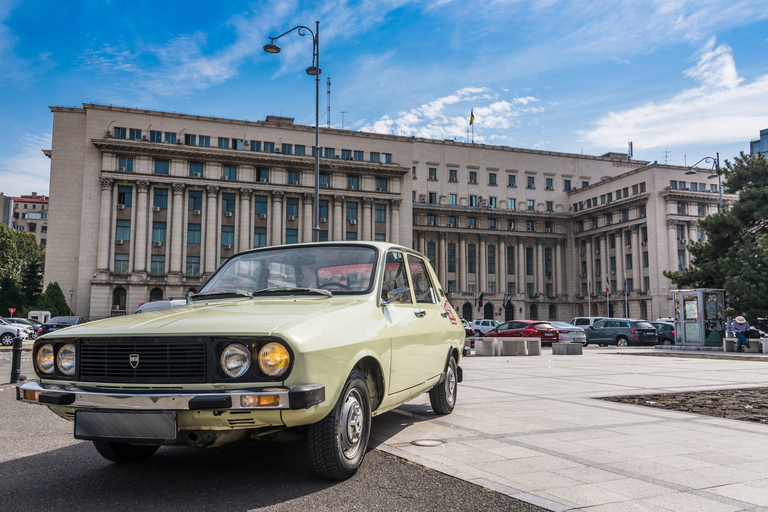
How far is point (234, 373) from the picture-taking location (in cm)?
366

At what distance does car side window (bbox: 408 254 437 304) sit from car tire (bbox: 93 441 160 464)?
2813mm

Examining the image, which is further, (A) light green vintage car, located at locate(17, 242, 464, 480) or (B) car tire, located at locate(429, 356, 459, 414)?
(B) car tire, located at locate(429, 356, 459, 414)

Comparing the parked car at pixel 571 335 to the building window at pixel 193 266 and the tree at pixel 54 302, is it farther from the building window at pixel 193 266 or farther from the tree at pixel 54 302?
the tree at pixel 54 302

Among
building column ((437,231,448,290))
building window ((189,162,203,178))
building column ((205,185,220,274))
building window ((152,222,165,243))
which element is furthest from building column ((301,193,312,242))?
building column ((437,231,448,290))

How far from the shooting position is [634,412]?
7.49m

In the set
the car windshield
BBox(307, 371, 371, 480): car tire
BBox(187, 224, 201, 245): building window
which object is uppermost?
BBox(187, 224, 201, 245): building window

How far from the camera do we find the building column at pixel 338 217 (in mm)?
63969

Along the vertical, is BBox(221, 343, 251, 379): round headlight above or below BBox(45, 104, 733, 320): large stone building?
below

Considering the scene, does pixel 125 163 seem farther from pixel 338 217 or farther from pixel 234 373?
pixel 234 373

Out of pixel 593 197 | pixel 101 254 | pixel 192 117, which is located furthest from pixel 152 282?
pixel 593 197

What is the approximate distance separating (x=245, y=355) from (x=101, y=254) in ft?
195

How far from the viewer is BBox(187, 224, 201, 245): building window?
61.1 metres

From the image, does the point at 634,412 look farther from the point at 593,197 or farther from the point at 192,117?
the point at 593,197

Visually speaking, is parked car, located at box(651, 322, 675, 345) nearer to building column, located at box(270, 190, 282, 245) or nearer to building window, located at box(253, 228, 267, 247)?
building column, located at box(270, 190, 282, 245)
